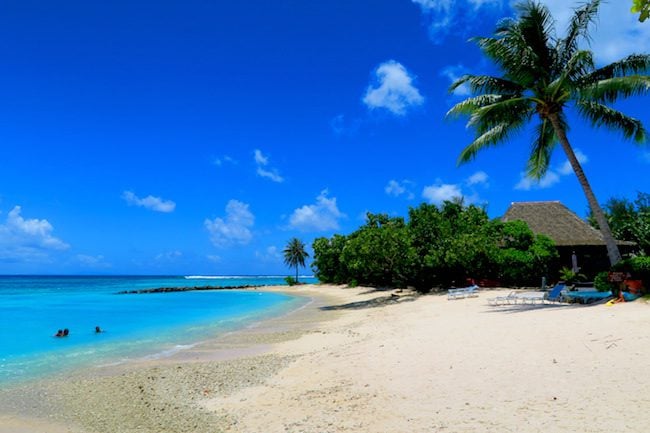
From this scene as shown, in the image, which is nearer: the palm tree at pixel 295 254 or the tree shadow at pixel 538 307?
the tree shadow at pixel 538 307

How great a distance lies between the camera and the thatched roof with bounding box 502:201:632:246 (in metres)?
23.3

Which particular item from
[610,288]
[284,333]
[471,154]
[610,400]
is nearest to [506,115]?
[471,154]

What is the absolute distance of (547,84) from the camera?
14586mm

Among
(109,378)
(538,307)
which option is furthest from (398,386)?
(538,307)

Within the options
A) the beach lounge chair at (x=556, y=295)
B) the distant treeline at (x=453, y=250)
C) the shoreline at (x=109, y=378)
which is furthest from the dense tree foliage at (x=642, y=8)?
the distant treeline at (x=453, y=250)

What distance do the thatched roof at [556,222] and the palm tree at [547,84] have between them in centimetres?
991

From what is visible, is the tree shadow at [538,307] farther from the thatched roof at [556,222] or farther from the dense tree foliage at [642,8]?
the dense tree foliage at [642,8]

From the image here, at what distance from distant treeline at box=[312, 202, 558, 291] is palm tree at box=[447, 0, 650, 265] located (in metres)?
8.52

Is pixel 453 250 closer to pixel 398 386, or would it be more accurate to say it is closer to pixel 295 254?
pixel 398 386

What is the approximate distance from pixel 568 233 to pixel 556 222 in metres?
1.38

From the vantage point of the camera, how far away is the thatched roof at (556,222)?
23312 mm

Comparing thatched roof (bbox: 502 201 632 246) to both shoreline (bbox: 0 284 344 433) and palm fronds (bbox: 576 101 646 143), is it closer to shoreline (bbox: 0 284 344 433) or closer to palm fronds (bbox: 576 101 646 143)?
palm fronds (bbox: 576 101 646 143)

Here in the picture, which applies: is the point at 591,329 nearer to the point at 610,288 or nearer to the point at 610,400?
the point at 610,400

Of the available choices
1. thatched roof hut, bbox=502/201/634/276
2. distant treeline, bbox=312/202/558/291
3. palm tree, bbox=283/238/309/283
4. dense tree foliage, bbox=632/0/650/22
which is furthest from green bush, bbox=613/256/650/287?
palm tree, bbox=283/238/309/283
